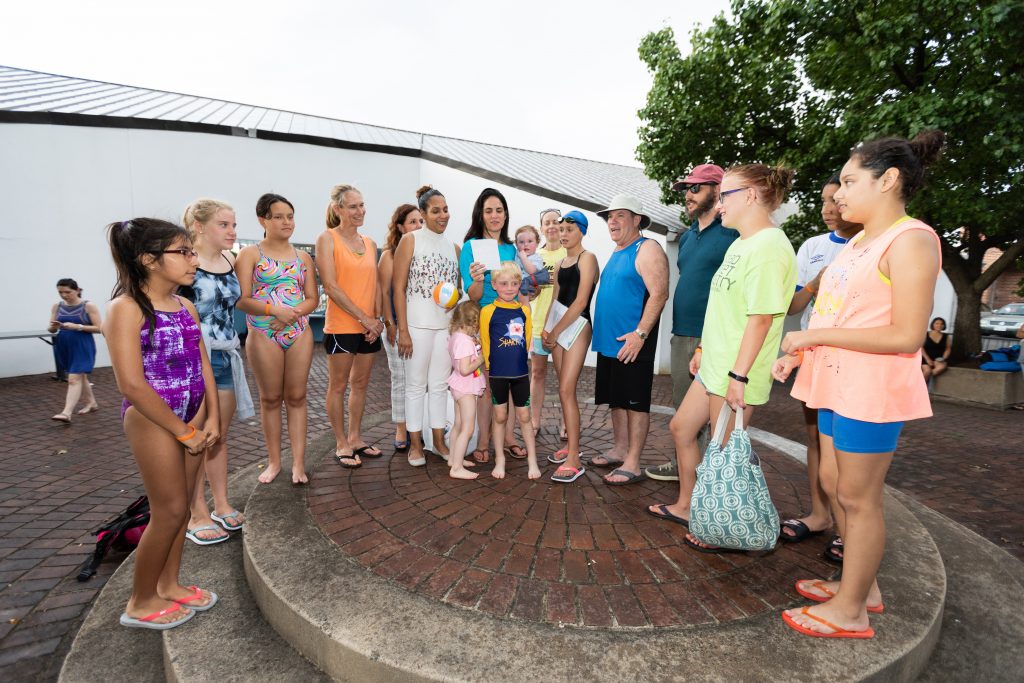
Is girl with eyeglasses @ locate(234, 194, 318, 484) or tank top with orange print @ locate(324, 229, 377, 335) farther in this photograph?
tank top with orange print @ locate(324, 229, 377, 335)

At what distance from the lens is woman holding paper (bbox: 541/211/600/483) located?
3.58 metres

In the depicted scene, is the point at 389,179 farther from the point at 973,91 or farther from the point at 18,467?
the point at 973,91

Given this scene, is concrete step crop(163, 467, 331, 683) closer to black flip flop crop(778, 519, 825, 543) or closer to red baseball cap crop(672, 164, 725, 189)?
black flip flop crop(778, 519, 825, 543)

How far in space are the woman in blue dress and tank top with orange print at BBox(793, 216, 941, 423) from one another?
7.77 meters

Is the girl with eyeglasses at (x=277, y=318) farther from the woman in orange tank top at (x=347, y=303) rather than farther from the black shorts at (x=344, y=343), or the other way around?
the black shorts at (x=344, y=343)

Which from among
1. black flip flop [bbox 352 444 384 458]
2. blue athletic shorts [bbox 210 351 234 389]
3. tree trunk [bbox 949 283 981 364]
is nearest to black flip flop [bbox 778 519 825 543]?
black flip flop [bbox 352 444 384 458]

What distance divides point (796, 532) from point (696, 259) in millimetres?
1730

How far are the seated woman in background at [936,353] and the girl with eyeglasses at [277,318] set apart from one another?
10037 mm

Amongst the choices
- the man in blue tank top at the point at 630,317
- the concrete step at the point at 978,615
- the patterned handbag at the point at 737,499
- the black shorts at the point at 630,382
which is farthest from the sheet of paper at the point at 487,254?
the concrete step at the point at 978,615

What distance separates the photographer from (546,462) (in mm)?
3992

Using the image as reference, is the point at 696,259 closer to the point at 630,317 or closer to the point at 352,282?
the point at 630,317

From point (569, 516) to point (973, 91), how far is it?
24.3ft

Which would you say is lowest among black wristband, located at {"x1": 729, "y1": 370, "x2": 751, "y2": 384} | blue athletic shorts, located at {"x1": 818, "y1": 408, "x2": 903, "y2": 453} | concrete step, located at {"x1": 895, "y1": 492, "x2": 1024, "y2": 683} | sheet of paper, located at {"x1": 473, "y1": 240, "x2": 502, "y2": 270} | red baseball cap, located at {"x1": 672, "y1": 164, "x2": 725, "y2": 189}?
concrete step, located at {"x1": 895, "y1": 492, "x2": 1024, "y2": 683}

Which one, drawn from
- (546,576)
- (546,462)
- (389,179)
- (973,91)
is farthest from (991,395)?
(389,179)
